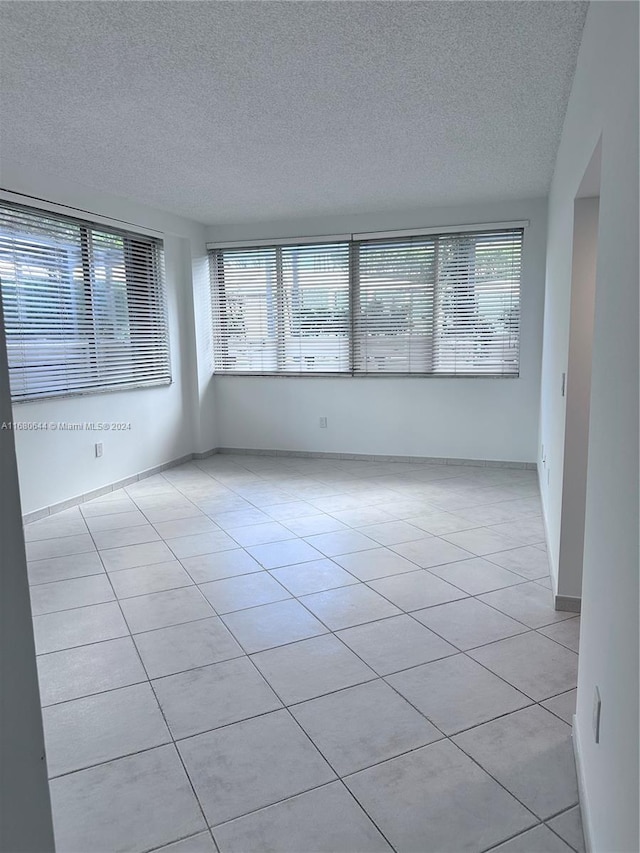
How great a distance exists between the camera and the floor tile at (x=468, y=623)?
2.53 meters

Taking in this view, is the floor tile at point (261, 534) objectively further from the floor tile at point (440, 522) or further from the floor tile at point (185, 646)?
the floor tile at point (185, 646)

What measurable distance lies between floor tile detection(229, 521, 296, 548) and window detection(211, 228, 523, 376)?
243 centimetres

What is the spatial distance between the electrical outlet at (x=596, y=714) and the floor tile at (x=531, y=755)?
314 mm

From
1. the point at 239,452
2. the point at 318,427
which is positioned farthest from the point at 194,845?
the point at 239,452

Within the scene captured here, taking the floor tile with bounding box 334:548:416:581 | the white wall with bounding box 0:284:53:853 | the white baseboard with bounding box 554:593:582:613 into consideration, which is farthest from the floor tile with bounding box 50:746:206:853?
the white baseboard with bounding box 554:593:582:613

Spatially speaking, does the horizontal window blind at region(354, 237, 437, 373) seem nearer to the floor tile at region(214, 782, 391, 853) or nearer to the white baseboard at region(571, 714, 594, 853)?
the white baseboard at region(571, 714, 594, 853)

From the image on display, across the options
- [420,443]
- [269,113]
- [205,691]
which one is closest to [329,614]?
[205,691]

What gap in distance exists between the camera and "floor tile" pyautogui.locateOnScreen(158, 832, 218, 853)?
1514 mm

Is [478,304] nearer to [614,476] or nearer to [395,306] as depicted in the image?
[395,306]

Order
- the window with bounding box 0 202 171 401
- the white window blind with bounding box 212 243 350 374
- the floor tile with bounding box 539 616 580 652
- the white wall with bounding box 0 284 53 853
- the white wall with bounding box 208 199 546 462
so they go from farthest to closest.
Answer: the white window blind with bounding box 212 243 350 374
the white wall with bounding box 208 199 546 462
the window with bounding box 0 202 171 401
the floor tile with bounding box 539 616 580 652
the white wall with bounding box 0 284 53 853

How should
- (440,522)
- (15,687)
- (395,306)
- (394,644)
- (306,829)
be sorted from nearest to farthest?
(15,687)
(306,829)
(394,644)
(440,522)
(395,306)

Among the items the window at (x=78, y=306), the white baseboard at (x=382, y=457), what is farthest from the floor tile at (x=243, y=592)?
the white baseboard at (x=382, y=457)

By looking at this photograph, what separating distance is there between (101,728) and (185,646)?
1.81 ft

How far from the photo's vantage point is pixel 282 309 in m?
6.22
